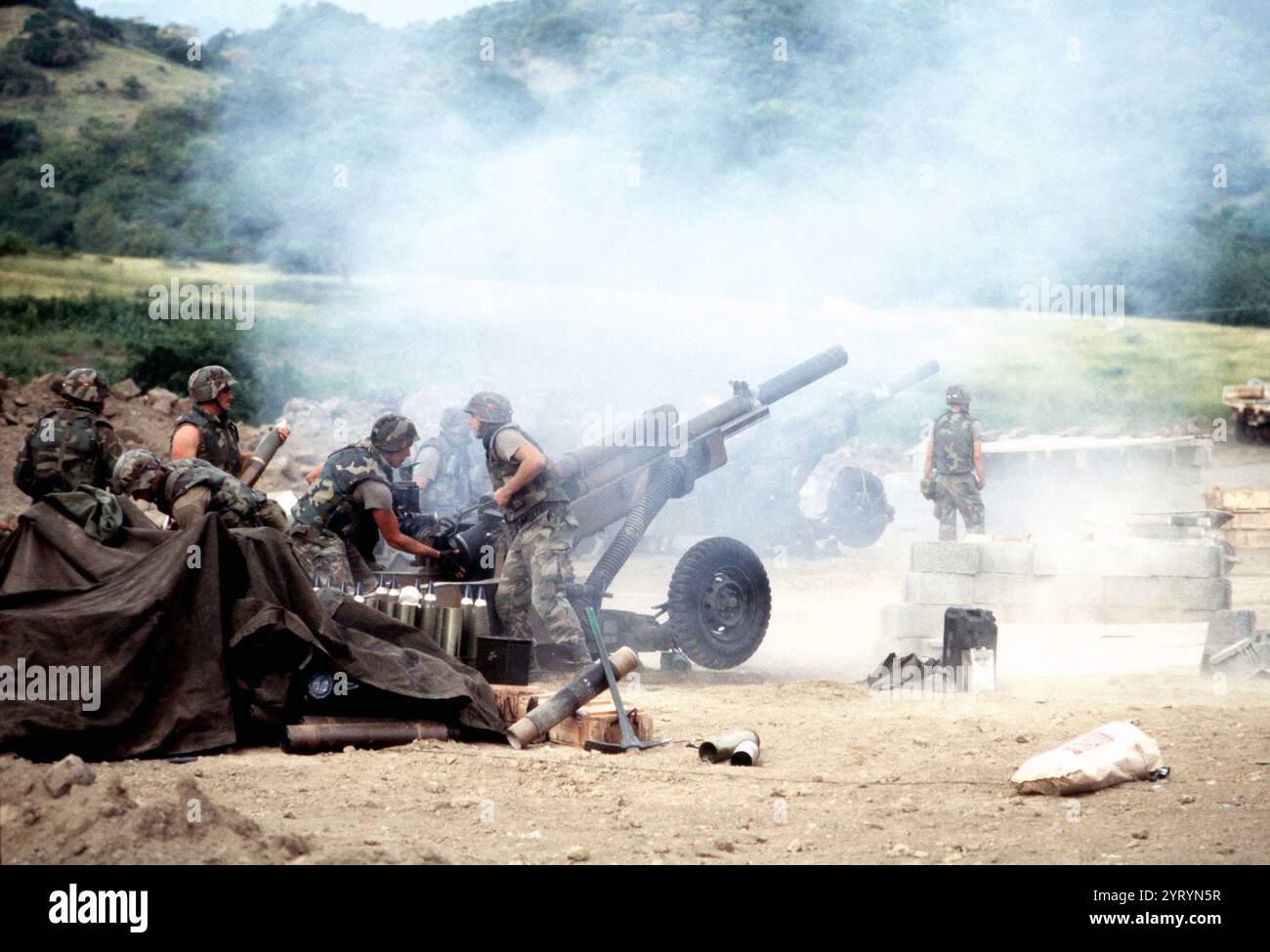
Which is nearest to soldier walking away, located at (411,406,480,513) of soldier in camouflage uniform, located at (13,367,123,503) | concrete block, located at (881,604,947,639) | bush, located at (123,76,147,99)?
concrete block, located at (881,604,947,639)

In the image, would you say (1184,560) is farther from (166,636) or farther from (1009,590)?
(166,636)

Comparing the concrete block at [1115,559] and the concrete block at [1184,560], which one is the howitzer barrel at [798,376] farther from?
the concrete block at [1184,560]

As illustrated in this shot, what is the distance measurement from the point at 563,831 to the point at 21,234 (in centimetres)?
2268

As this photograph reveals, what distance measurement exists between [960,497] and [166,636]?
924 cm

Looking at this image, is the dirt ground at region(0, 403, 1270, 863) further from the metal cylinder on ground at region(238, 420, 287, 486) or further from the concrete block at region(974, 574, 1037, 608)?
the metal cylinder on ground at region(238, 420, 287, 486)

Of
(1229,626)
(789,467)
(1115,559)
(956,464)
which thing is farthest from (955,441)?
(1229,626)

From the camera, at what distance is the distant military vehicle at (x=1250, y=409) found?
21375 millimetres

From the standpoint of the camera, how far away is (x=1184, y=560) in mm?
9453

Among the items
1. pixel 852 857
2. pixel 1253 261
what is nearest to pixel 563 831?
pixel 852 857

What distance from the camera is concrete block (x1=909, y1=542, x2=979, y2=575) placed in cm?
977

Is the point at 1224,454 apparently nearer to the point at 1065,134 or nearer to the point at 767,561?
the point at 1065,134

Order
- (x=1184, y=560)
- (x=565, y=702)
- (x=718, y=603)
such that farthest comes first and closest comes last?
(x=1184, y=560) < (x=718, y=603) < (x=565, y=702)
